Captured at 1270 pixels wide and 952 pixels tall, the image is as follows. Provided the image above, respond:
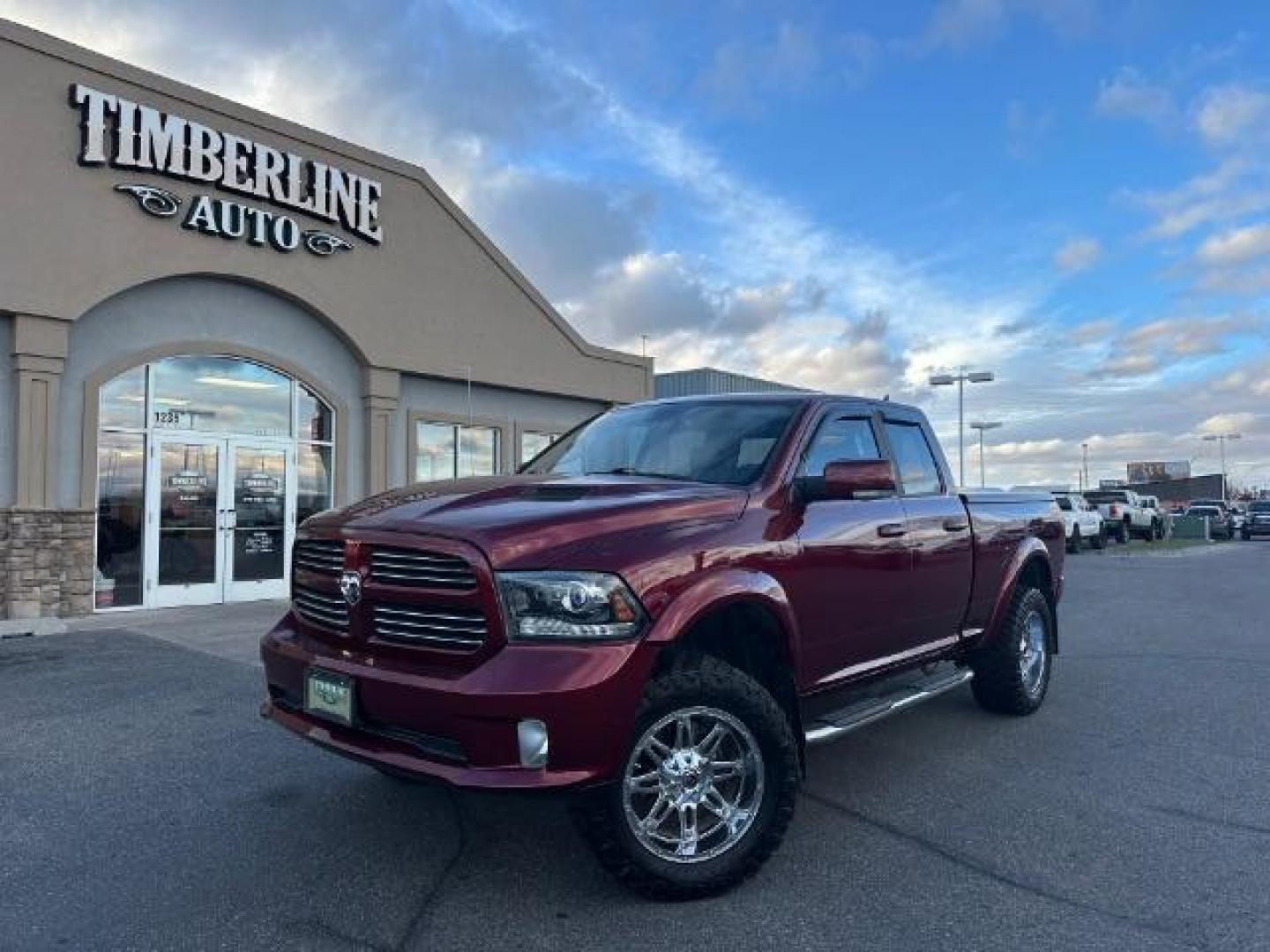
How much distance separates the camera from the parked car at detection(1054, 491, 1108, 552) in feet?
→ 86.9

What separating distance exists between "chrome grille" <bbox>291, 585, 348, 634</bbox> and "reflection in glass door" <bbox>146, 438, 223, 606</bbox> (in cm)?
880

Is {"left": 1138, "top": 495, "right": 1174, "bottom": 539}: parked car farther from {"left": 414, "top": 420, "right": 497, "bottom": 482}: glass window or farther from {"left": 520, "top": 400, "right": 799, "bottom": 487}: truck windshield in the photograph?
{"left": 520, "top": 400, "right": 799, "bottom": 487}: truck windshield

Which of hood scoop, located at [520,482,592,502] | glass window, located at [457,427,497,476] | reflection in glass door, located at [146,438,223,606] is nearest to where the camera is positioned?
hood scoop, located at [520,482,592,502]

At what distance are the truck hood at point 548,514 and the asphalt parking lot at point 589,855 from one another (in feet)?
2.82

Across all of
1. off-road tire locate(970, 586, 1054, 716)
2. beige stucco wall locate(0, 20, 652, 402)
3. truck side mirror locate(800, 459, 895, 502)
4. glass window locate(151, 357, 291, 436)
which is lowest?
off-road tire locate(970, 586, 1054, 716)

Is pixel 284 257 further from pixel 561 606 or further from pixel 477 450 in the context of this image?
pixel 561 606

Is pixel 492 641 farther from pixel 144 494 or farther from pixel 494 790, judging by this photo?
pixel 144 494

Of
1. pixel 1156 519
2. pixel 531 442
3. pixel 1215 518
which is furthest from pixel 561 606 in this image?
pixel 1215 518

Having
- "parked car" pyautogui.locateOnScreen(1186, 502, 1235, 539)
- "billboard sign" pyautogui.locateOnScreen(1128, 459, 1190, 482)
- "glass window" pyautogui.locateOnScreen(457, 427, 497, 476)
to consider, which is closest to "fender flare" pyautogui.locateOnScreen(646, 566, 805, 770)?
"glass window" pyautogui.locateOnScreen(457, 427, 497, 476)

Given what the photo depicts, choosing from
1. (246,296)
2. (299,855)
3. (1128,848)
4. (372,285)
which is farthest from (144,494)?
(1128,848)

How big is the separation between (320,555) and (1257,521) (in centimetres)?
4745

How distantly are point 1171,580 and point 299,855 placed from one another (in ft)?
56.1

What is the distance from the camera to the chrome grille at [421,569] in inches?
126

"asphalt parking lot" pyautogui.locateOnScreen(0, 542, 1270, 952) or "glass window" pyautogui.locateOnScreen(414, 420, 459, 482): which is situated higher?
"glass window" pyautogui.locateOnScreen(414, 420, 459, 482)
